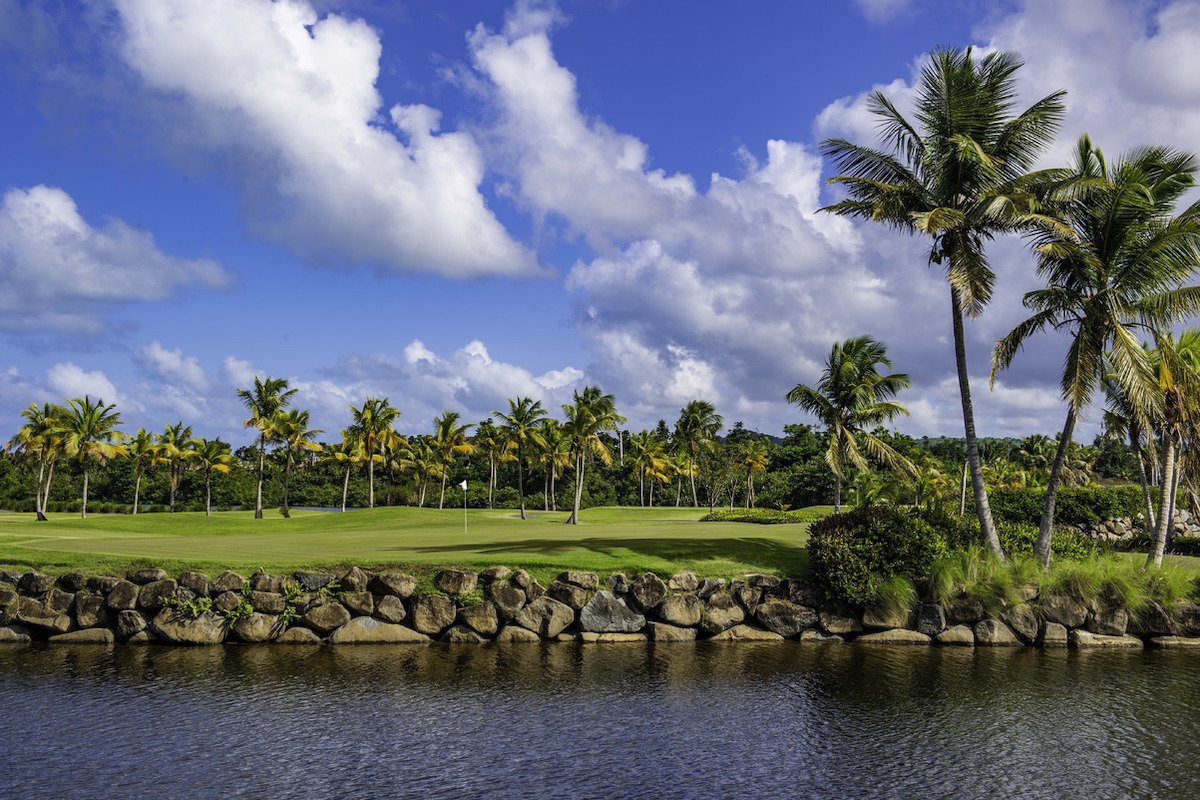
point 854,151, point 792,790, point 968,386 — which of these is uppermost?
point 854,151

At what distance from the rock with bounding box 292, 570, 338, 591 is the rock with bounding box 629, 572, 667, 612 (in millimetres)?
8454

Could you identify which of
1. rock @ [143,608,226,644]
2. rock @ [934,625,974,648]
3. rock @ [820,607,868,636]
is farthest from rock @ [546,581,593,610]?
rock @ [934,625,974,648]

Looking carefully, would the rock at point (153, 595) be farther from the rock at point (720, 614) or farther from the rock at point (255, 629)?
the rock at point (720, 614)

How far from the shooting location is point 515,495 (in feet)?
342

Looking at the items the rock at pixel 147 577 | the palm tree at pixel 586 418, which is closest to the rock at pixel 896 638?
the rock at pixel 147 577

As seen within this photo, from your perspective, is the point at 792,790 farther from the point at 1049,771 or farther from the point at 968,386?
the point at 968,386

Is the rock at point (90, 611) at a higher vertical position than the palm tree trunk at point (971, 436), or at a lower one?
lower

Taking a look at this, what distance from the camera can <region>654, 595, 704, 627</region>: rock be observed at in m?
24.2

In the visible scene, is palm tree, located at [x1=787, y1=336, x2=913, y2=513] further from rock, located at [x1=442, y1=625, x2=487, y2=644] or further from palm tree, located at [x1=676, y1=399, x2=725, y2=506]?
palm tree, located at [x1=676, y1=399, x2=725, y2=506]

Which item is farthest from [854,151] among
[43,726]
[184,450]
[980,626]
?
[184,450]

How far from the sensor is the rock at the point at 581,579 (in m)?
24.4

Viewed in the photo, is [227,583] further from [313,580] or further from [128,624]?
[128,624]

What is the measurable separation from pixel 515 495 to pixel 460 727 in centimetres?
8949

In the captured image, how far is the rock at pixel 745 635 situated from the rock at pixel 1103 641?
8263 mm
